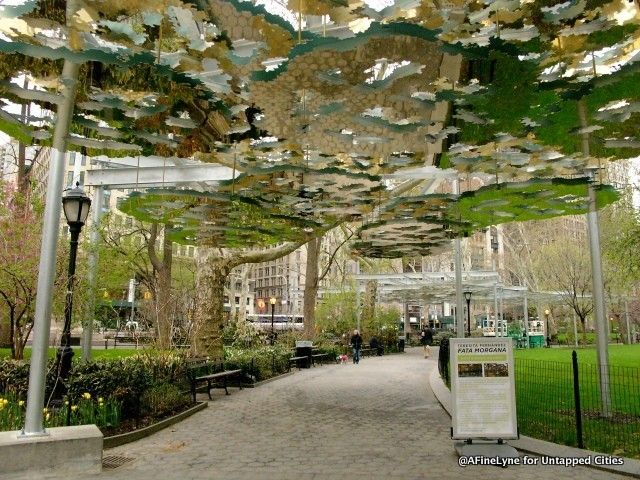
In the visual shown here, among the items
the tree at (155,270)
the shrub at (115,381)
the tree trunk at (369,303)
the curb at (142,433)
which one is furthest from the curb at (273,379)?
the tree trunk at (369,303)

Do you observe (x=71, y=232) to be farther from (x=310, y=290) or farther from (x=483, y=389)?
(x=310, y=290)

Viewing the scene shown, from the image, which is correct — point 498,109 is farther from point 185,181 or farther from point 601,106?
point 185,181

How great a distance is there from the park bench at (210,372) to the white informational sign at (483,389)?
667cm

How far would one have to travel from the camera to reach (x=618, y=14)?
187 inches

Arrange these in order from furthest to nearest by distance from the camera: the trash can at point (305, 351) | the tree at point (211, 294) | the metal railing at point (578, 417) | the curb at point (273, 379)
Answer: the trash can at point (305, 351), the tree at point (211, 294), the curb at point (273, 379), the metal railing at point (578, 417)

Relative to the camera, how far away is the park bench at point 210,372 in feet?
41.8

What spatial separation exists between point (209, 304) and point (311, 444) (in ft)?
28.8

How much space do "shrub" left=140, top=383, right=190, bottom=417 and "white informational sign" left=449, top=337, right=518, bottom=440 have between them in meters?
5.54

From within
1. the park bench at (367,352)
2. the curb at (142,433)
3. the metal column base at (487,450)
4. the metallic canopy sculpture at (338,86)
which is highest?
the metallic canopy sculpture at (338,86)

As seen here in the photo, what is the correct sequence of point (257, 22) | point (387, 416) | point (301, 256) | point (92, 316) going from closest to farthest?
point (257, 22)
point (387, 416)
point (92, 316)
point (301, 256)

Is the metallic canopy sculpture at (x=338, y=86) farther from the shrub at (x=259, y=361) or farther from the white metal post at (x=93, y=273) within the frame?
the shrub at (x=259, y=361)

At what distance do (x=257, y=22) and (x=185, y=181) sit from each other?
6.60 m

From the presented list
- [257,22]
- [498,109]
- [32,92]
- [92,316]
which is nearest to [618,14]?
[498,109]

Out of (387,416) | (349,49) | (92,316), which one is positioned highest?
(349,49)
